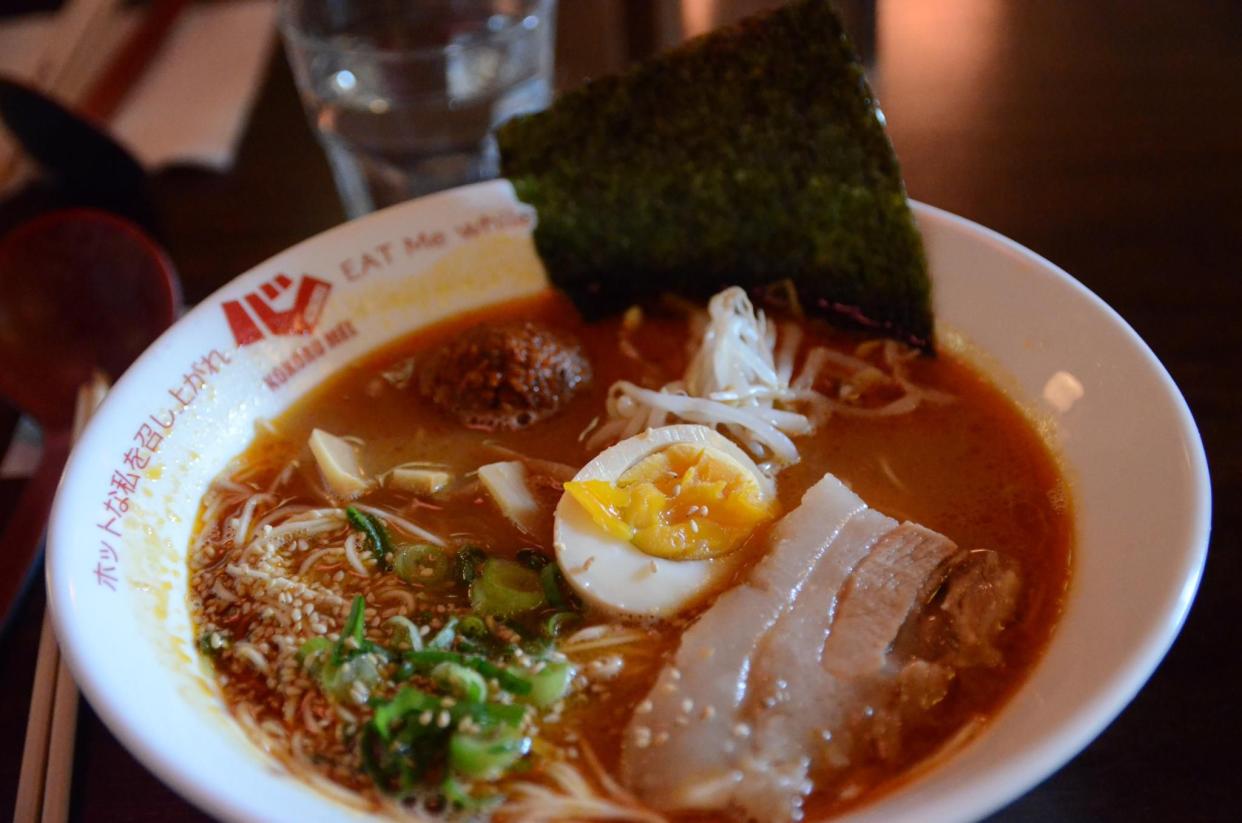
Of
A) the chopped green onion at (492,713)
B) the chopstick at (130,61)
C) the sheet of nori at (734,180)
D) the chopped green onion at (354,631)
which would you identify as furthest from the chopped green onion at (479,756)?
the chopstick at (130,61)

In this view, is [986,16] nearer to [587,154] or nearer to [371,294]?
[587,154]

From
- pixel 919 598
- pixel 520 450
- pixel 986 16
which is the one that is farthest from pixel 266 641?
pixel 986 16

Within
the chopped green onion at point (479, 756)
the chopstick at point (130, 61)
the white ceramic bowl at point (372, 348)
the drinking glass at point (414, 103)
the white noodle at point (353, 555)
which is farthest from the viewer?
the chopstick at point (130, 61)

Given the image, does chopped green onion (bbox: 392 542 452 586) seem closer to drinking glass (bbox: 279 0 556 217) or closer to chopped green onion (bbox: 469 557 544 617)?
chopped green onion (bbox: 469 557 544 617)

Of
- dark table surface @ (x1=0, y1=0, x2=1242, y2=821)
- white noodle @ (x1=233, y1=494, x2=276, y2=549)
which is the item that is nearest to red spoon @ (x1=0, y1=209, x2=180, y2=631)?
dark table surface @ (x1=0, y1=0, x2=1242, y2=821)

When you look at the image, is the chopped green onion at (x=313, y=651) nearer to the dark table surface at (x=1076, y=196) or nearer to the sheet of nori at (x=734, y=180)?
the dark table surface at (x=1076, y=196)

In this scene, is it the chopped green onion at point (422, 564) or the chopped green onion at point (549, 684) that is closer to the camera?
the chopped green onion at point (549, 684)

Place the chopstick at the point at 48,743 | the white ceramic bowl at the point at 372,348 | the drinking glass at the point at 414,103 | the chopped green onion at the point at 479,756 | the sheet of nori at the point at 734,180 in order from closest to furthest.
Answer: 1. the white ceramic bowl at the point at 372,348
2. the chopped green onion at the point at 479,756
3. the chopstick at the point at 48,743
4. the sheet of nori at the point at 734,180
5. the drinking glass at the point at 414,103
